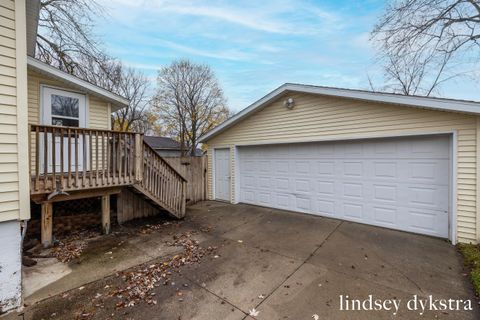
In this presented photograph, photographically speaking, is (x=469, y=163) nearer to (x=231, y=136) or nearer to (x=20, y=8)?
(x=231, y=136)

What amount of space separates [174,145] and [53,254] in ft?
66.3

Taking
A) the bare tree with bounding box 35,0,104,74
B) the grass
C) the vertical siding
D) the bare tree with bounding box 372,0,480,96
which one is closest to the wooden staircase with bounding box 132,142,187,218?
the vertical siding

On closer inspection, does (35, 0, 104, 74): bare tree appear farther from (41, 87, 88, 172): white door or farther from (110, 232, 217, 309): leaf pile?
(110, 232, 217, 309): leaf pile

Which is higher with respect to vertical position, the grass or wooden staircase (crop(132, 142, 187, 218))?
wooden staircase (crop(132, 142, 187, 218))

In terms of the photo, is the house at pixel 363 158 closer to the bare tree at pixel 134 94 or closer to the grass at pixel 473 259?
the grass at pixel 473 259

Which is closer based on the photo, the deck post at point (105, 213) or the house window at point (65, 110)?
the deck post at point (105, 213)

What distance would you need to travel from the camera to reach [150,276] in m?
3.37

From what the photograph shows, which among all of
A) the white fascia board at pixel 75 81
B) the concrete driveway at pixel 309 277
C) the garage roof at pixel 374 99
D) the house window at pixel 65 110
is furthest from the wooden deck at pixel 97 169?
the garage roof at pixel 374 99

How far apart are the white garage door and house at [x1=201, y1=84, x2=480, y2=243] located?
2 cm

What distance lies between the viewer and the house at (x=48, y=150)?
8.93 ft

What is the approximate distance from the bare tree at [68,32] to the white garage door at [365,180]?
7.23 metres

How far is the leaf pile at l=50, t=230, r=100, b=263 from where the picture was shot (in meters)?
4.05

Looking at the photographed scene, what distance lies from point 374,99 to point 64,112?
7.85 meters

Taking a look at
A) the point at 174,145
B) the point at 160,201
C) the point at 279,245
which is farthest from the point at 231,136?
the point at 174,145
